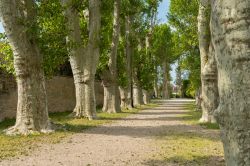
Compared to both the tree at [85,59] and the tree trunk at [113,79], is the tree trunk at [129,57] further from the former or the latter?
the tree at [85,59]

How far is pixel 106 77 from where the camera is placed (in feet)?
104

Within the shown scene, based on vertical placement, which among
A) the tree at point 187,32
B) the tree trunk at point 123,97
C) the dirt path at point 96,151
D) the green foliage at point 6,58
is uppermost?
the tree at point 187,32

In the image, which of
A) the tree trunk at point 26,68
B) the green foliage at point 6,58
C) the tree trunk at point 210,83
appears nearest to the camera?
the tree trunk at point 26,68

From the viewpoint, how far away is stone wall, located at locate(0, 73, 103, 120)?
838 inches

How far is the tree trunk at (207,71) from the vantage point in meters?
19.5

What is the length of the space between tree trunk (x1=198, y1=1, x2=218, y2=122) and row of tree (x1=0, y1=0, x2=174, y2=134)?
5.60m

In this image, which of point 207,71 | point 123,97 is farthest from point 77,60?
point 123,97

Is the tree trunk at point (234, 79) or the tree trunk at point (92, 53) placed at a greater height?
the tree trunk at point (92, 53)

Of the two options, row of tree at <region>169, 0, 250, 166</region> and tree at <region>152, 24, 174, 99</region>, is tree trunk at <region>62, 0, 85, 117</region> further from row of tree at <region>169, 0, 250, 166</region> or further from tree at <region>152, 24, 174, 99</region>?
tree at <region>152, 24, 174, 99</region>

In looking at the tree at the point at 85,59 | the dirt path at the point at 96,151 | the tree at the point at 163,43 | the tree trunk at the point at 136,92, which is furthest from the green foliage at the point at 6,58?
the tree at the point at 163,43

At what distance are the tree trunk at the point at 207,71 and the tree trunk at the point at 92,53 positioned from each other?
246 inches

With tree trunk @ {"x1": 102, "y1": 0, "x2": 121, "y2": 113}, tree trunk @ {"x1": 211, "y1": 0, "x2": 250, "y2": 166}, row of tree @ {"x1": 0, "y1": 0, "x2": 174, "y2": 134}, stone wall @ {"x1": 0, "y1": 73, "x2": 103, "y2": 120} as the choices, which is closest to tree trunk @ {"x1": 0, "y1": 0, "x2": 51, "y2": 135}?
row of tree @ {"x1": 0, "y1": 0, "x2": 174, "y2": 134}

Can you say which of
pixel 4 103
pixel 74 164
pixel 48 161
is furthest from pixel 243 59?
pixel 4 103

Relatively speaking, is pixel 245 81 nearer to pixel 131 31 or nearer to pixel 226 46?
pixel 226 46
